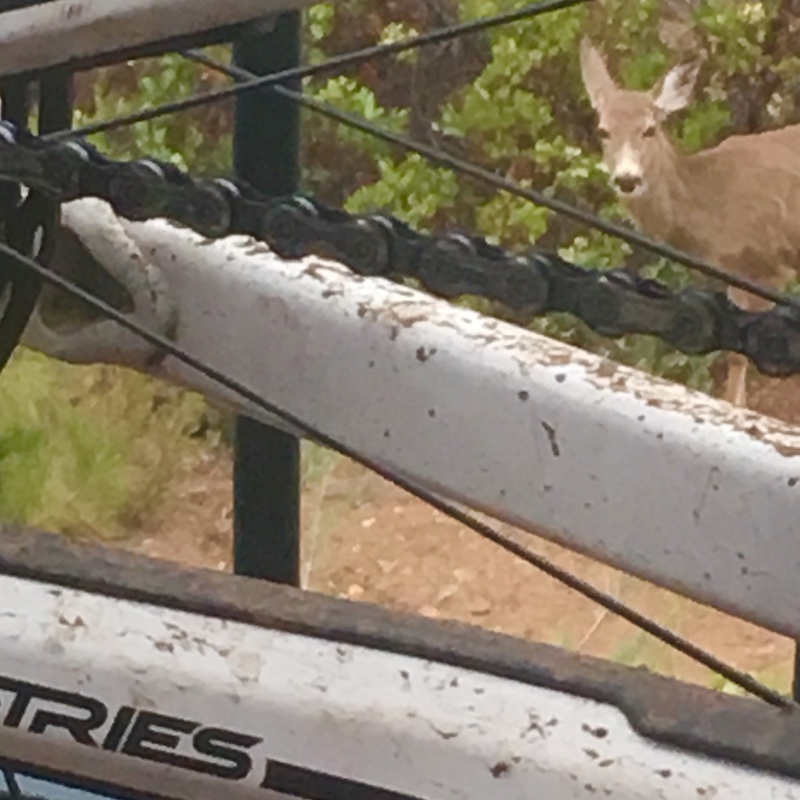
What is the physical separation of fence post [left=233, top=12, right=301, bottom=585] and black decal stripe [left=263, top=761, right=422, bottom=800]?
1.69ft

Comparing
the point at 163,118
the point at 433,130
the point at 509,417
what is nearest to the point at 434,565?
the point at 433,130

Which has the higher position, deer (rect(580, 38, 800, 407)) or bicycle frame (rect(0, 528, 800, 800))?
deer (rect(580, 38, 800, 407))

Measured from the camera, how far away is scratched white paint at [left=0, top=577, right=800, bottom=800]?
504mm

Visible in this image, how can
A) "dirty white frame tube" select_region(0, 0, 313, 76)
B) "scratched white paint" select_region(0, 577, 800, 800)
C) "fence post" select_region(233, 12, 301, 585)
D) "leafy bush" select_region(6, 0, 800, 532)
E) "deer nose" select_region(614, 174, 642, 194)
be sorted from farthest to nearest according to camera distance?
1. "deer nose" select_region(614, 174, 642, 194)
2. "leafy bush" select_region(6, 0, 800, 532)
3. "fence post" select_region(233, 12, 301, 585)
4. "dirty white frame tube" select_region(0, 0, 313, 76)
5. "scratched white paint" select_region(0, 577, 800, 800)

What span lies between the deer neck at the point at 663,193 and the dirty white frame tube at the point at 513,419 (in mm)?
1349

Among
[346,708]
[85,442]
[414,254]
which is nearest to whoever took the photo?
[346,708]

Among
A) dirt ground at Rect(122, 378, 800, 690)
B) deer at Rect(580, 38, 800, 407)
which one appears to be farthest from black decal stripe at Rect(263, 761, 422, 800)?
deer at Rect(580, 38, 800, 407)

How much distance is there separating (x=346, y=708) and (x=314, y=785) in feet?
0.10

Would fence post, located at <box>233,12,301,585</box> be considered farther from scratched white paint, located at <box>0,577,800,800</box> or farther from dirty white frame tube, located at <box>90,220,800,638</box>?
scratched white paint, located at <box>0,577,800,800</box>

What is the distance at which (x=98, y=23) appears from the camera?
0.62 m

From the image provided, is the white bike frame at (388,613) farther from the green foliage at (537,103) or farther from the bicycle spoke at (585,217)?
the green foliage at (537,103)

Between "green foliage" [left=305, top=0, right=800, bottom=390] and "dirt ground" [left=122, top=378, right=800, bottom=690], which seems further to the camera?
"green foliage" [left=305, top=0, right=800, bottom=390]

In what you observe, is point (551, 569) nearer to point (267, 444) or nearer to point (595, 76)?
point (267, 444)

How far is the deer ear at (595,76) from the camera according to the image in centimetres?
193
